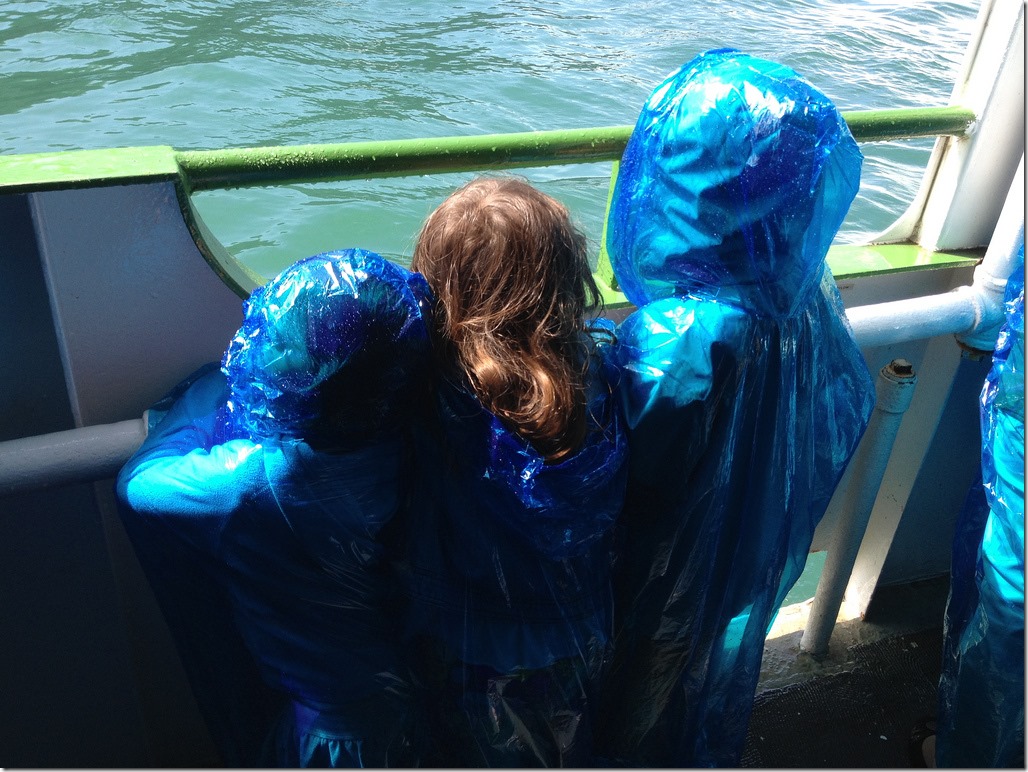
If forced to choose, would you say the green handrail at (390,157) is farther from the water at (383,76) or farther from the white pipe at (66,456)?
the water at (383,76)

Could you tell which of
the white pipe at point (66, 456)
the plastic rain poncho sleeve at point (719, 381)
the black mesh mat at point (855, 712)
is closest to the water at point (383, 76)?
the black mesh mat at point (855, 712)

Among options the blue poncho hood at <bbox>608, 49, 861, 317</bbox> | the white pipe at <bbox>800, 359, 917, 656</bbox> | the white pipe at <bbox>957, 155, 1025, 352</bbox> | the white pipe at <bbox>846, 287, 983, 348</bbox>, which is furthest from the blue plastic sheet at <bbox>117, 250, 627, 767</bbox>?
the white pipe at <bbox>957, 155, 1025, 352</bbox>

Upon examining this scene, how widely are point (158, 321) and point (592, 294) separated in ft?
2.42

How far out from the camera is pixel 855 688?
7.63 feet

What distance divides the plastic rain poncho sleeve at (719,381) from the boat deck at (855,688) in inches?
21.6

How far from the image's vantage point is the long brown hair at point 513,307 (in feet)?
3.89

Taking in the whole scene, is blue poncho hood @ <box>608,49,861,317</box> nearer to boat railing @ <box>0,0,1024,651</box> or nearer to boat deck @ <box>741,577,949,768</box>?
boat railing @ <box>0,0,1024,651</box>

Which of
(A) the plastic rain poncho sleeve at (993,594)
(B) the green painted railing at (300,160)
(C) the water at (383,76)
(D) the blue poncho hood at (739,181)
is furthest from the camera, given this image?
(C) the water at (383,76)

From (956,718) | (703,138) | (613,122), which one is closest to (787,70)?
(703,138)

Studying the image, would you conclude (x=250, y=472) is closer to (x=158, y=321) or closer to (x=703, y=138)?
(x=158, y=321)

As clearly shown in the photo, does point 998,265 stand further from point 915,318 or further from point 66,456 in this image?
point 66,456

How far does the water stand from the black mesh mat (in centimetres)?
300

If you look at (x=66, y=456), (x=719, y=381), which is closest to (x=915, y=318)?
(x=719, y=381)

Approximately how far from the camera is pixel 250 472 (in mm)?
1161
